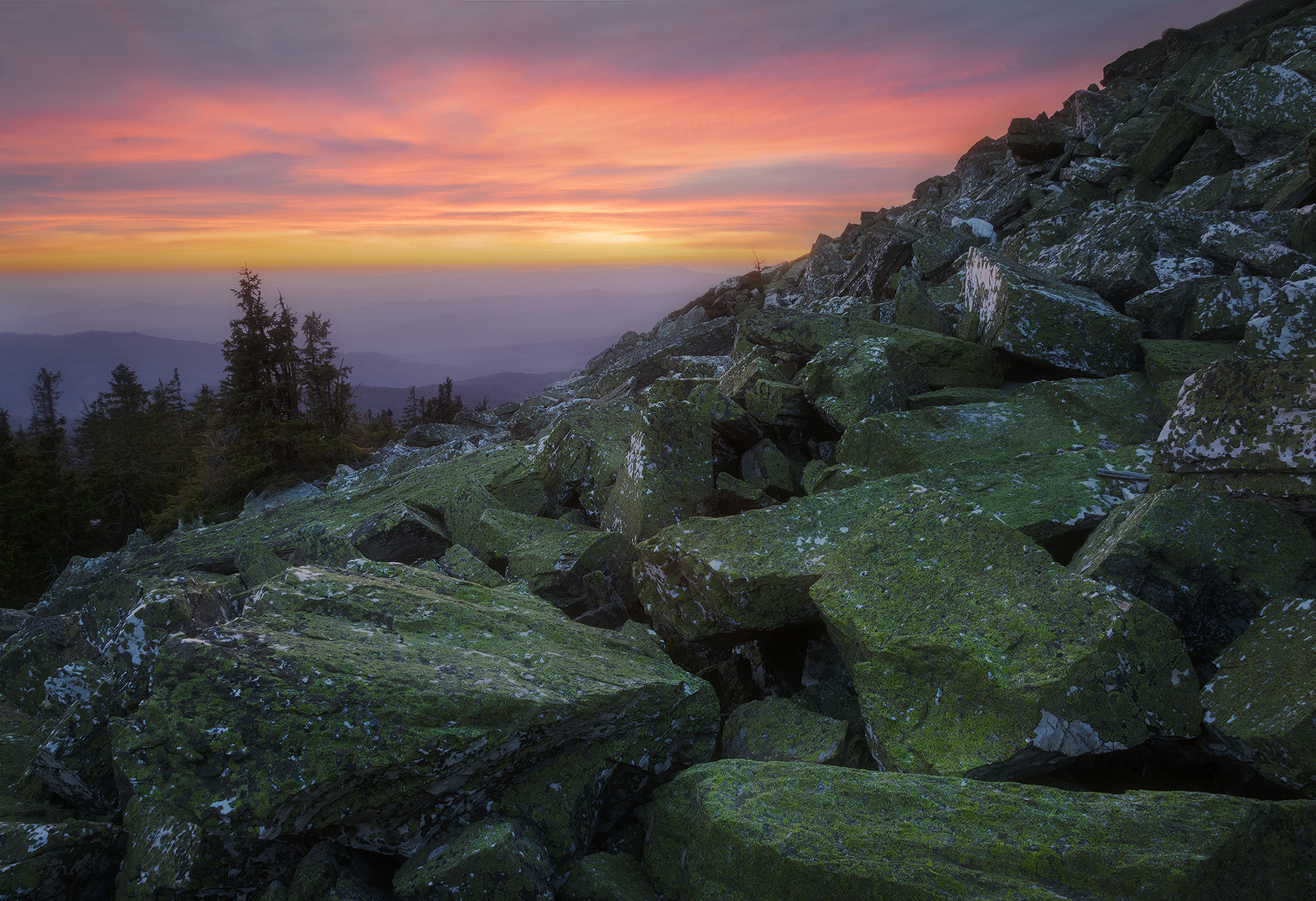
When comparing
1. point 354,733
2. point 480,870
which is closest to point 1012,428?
point 480,870

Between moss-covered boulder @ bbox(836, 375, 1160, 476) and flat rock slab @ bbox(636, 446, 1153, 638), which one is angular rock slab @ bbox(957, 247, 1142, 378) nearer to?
moss-covered boulder @ bbox(836, 375, 1160, 476)

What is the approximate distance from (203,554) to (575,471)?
749cm

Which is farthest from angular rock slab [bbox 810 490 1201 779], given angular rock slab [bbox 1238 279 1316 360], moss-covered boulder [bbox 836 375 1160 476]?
angular rock slab [bbox 1238 279 1316 360]

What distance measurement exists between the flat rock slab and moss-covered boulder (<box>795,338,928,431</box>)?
5.46 ft

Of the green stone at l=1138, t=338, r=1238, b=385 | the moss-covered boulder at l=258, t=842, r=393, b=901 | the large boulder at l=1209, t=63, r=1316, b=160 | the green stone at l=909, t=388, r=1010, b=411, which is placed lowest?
the moss-covered boulder at l=258, t=842, r=393, b=901

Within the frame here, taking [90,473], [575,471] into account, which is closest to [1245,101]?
[575,471]

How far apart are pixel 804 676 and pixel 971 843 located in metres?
2.86

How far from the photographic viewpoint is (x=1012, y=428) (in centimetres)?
846

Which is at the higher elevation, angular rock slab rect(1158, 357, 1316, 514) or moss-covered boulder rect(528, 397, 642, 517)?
angular rock slab rect(1158, 357, 1316, 514)

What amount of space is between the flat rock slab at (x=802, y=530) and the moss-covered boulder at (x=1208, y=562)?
1.12 meters

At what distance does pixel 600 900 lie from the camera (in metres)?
4.03

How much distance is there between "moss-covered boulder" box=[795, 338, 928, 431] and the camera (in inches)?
361

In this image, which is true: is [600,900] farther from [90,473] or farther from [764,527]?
[90,473]

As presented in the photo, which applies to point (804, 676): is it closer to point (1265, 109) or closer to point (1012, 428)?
point (1012, 428)
